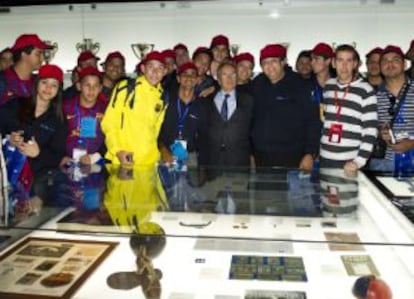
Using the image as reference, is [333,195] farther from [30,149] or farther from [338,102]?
[30,149]

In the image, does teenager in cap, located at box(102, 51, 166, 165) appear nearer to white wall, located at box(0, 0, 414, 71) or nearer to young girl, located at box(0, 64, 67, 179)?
young girl, located at box(0, 64, 67, 179)

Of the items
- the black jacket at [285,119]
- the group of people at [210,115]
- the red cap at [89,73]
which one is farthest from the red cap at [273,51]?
the red cap at [89,73]

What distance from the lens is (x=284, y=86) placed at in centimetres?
316

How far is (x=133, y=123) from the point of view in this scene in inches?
113

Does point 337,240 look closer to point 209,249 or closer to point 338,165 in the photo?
point 209,249

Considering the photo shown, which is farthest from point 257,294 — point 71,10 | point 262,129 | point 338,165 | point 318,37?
point 71,10

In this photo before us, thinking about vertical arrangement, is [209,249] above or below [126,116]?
below

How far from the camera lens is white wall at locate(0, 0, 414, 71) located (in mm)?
5371

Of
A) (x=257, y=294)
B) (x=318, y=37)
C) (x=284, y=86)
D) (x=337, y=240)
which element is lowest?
(x=257, y=294)

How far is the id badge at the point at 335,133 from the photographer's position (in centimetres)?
286

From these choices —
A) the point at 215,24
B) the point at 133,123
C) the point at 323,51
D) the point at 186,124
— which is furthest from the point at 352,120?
the point at 215,24

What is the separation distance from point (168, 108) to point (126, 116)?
0.35m

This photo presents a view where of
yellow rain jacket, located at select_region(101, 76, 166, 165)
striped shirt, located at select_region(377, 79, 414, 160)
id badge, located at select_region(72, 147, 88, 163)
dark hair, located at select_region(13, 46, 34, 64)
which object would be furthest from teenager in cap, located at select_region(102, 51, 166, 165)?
striped shirt, located at select_region(377, 79, 414, 160)

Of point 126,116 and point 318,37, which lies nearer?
point 126,116
